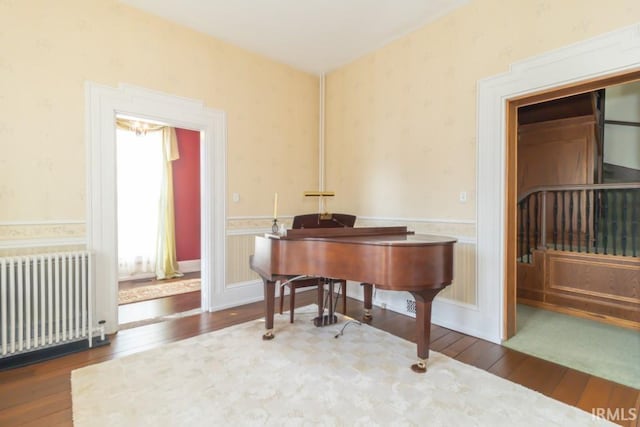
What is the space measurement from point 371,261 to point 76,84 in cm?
293

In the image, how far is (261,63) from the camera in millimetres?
3852

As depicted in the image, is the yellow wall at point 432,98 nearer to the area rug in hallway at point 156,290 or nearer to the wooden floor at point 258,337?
A: the wooden floor at point 258,337

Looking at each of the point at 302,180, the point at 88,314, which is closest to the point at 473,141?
the point at 302,180

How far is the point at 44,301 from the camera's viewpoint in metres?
2.37

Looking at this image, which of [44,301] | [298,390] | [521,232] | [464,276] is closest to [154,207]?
[44,301]

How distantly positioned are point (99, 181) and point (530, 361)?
393 cm

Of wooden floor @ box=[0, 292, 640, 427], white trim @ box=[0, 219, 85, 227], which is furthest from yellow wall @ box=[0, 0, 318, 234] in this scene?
wooden floor @ box=[0, 292, 640, 427]

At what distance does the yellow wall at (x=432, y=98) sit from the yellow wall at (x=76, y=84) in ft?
4.13

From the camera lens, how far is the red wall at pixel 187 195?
17.3ft

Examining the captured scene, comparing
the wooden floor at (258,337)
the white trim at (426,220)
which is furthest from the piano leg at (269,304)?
the white trim at (426,220)

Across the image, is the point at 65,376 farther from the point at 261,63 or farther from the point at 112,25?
the point at 261,63

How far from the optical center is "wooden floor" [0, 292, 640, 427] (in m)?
1.75

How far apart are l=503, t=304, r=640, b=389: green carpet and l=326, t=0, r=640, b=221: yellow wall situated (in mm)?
1233

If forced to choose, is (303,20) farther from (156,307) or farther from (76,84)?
(156,307)
